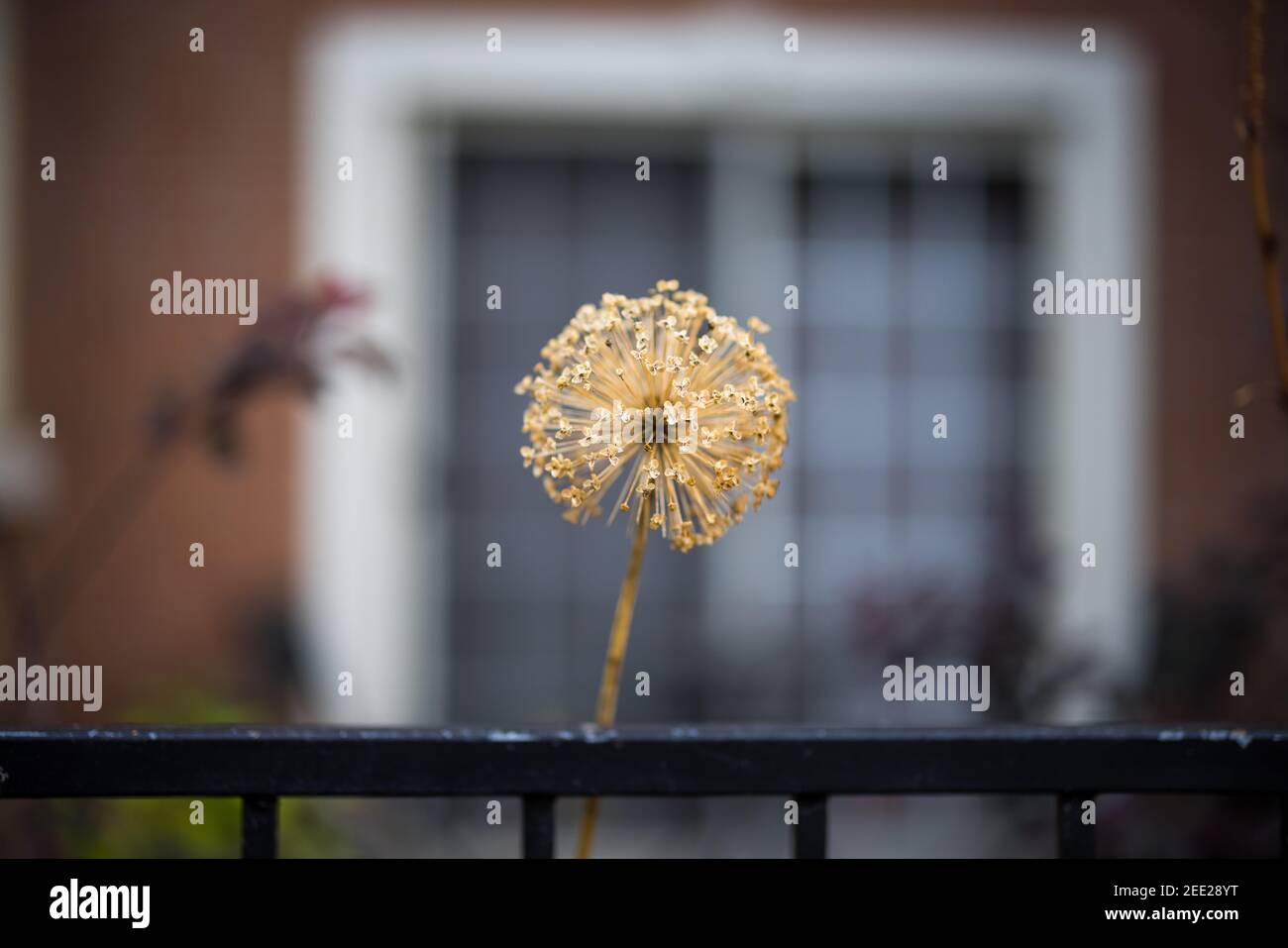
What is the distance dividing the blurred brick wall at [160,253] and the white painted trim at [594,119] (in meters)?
0.10

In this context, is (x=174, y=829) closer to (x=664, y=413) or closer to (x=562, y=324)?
(x=664, y=413)

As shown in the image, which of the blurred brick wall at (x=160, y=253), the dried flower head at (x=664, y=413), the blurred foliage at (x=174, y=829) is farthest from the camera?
the blurred brick wall at (x=160, y=253)

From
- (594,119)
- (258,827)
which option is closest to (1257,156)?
(258,827)

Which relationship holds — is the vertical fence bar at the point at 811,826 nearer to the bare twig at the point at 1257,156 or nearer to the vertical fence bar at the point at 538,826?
the vertical fence bar at the point at 538,826

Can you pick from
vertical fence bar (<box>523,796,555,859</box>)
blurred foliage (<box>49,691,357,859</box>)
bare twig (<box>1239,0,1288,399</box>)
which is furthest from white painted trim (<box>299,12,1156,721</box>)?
vertical fence bar (<box>523,796,555,859</box>)

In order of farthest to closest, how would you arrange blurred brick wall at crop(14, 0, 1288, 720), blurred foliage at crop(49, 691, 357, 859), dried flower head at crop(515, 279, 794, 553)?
blurred brick wall at crop(14, 0, 1288, 720)
blurred foliage at crop(49, 691, 357, 859)
dried flower head at crop(515, 279, 794, 553)

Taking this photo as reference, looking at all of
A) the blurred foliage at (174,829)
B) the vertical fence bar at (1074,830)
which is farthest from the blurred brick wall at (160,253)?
the vertical fence bar at (1074,830)

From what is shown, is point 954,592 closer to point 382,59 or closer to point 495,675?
point 495,675

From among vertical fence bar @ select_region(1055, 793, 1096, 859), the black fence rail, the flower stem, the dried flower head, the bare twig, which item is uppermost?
the bare twig

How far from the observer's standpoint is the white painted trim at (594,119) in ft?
10.5

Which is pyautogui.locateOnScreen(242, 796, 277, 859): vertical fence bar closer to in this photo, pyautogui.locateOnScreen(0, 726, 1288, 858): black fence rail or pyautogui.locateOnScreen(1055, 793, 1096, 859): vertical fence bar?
pyautogui.locateOnScreen(0, 726, 1288, 858): black fence rail

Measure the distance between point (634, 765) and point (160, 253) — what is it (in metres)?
2.91

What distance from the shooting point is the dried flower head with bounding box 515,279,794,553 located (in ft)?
2.71
